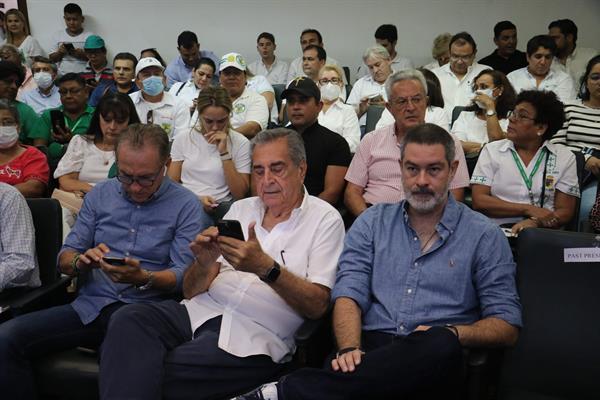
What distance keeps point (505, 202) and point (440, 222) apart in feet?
4.03

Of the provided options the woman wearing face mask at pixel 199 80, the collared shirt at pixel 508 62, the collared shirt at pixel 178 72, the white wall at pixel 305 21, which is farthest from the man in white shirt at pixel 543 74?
the collared shirt at pixel 178 72

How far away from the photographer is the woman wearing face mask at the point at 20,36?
6973mm

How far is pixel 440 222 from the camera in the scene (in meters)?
2.07

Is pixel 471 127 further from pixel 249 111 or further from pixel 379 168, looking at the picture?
pixel 249 111

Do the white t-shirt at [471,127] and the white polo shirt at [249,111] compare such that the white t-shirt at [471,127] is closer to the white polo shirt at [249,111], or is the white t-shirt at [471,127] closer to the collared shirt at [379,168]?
Result: the collared shirt at [379,168]

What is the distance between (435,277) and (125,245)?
1.24m

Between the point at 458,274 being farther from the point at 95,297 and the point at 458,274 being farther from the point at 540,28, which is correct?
the point at 540,28

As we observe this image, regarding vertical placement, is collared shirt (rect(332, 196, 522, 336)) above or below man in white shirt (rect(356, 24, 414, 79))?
below

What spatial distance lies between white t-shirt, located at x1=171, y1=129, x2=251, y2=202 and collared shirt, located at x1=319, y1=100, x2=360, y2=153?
1.19 meters

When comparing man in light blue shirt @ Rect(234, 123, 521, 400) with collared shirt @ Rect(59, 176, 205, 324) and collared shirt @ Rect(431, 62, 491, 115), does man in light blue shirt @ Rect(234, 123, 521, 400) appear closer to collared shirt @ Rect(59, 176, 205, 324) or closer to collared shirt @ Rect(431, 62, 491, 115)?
collared shirt @ Rect(59, 176, 205, 324)

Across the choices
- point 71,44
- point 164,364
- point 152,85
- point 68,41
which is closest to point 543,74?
point 152,85

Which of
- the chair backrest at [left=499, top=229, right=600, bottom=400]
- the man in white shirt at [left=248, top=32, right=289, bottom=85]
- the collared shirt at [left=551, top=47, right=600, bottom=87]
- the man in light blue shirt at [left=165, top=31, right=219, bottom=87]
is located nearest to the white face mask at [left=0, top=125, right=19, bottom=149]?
the chair backrest at [left=499, top=229, right=600, bottom=400]

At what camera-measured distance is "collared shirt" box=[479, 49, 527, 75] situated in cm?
591

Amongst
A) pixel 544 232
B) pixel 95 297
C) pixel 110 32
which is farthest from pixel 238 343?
pixel 110 32
